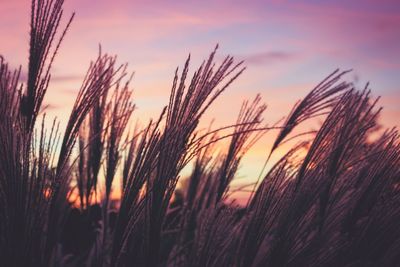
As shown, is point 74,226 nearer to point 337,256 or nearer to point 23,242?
point 337,256

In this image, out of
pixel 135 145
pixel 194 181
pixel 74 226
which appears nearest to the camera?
pixel 135 145

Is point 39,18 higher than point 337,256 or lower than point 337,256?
higher

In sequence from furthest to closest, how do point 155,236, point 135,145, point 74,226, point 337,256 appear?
1. point 74,226
2. point 135,145
3. point 337,256
4. point 155,236

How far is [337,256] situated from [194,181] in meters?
1.65

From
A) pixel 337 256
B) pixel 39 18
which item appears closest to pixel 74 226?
pixel 337 256

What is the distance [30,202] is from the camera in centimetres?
173

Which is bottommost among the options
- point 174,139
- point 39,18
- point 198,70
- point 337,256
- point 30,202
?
point 337,256

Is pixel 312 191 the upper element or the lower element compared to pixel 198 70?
lower

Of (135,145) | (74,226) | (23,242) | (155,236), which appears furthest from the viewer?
(74,226)

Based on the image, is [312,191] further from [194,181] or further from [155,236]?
[194,181]

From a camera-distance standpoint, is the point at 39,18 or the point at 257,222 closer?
the point at 39,18

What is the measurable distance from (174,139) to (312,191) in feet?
2.47

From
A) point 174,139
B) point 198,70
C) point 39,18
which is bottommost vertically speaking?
point 174,139

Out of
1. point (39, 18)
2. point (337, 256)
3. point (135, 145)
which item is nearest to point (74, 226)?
point (135, 145)
